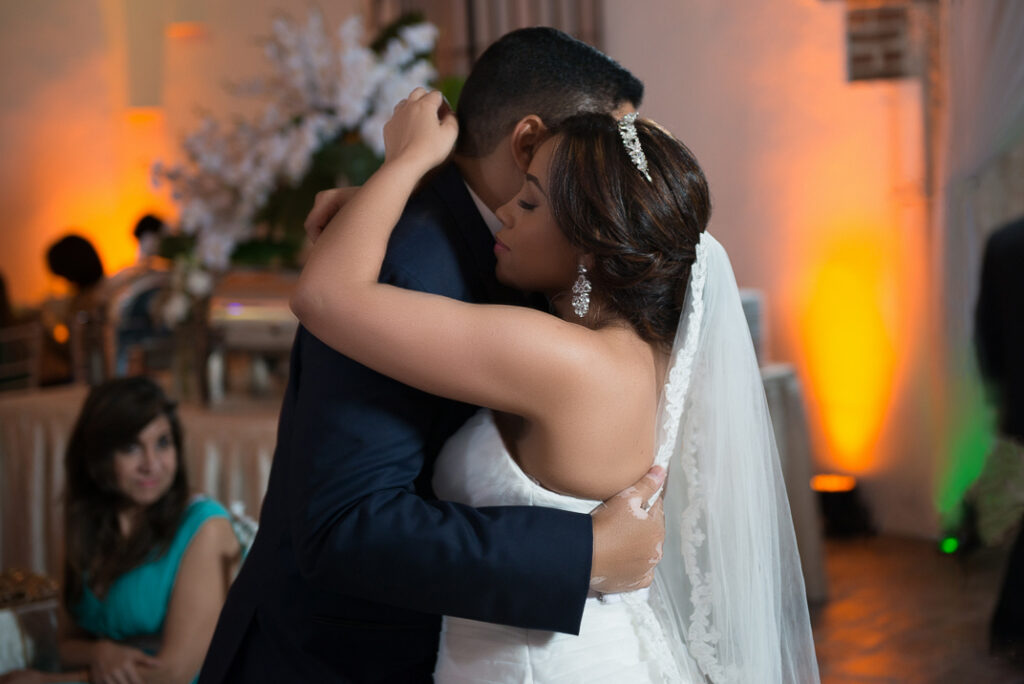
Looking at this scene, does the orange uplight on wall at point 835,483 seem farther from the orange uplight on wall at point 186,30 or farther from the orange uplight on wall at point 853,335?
the orange uplight on wall at point 186,30

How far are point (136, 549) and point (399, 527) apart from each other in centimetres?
169

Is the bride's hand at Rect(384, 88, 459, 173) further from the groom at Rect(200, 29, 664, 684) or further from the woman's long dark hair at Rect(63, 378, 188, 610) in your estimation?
the woman's long dark hair at Rect(63, 378, 188, 610)

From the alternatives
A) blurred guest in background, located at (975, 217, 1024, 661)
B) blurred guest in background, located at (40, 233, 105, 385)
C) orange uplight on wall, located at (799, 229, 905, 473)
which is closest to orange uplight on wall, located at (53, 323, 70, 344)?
blurred guest in background, located at (40, 233, 105, 385)

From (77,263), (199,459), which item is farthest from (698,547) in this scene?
Answer: (77,263)

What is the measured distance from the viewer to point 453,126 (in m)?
1.47

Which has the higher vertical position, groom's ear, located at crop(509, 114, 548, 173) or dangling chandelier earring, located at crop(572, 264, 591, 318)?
groom's ear, located at crop(509, 114, 548, 173)

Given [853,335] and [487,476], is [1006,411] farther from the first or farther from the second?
[487,476]

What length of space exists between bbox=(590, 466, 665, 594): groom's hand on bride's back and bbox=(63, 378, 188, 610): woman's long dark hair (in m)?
1.65

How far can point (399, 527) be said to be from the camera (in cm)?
118

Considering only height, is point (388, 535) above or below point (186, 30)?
below

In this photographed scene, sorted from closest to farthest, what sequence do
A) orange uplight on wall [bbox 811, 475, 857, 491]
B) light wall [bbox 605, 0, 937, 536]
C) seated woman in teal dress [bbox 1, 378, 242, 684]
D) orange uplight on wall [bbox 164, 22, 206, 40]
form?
seated woman in teal dress [bbox 1, 378, 242, 684] → light wall [bbox 605, 0, 937, 536] → orange uplight on wall [bbox 811, 475, 857, 491] → orange uplight on wall [bbox 164, 22, 206, 40]

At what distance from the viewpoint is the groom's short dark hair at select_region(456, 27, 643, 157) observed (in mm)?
1547

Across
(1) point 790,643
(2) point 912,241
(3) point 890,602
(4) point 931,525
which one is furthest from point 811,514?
(1) point 790,643

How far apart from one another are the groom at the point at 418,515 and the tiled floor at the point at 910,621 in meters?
2.76
